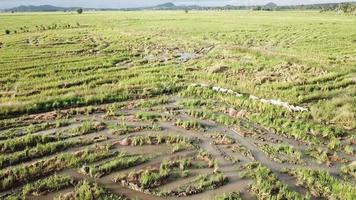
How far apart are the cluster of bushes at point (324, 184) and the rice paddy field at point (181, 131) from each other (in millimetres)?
34

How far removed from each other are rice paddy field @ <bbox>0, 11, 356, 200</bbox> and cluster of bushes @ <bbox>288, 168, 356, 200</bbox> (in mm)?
34

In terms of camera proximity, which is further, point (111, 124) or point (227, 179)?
point (111, 124)

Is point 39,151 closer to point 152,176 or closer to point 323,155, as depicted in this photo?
point 152,176

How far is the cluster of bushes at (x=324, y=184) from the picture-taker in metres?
11.9

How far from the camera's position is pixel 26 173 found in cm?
1273

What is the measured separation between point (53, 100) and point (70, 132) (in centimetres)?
550

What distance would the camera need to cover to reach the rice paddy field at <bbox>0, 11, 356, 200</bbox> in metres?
12.4

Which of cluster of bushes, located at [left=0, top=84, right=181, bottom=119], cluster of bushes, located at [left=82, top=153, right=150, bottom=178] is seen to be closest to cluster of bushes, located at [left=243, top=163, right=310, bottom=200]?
cluster of bushes, located at [left=82, top=153, right=150, bottom=178]

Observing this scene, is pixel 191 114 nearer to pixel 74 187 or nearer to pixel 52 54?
pixel 74 187

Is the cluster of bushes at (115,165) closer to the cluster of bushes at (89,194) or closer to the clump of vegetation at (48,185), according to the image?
the clump of vegetation at (48,185)

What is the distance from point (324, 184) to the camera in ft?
41.2

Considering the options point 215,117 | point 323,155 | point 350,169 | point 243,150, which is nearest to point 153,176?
point 243,150

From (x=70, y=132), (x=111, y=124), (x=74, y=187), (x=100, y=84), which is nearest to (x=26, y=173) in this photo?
(x=74, y=187)

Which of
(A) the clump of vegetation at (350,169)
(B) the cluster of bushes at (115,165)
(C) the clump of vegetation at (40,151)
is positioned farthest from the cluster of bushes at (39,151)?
(A) the clump of vegetation at (350,169)
